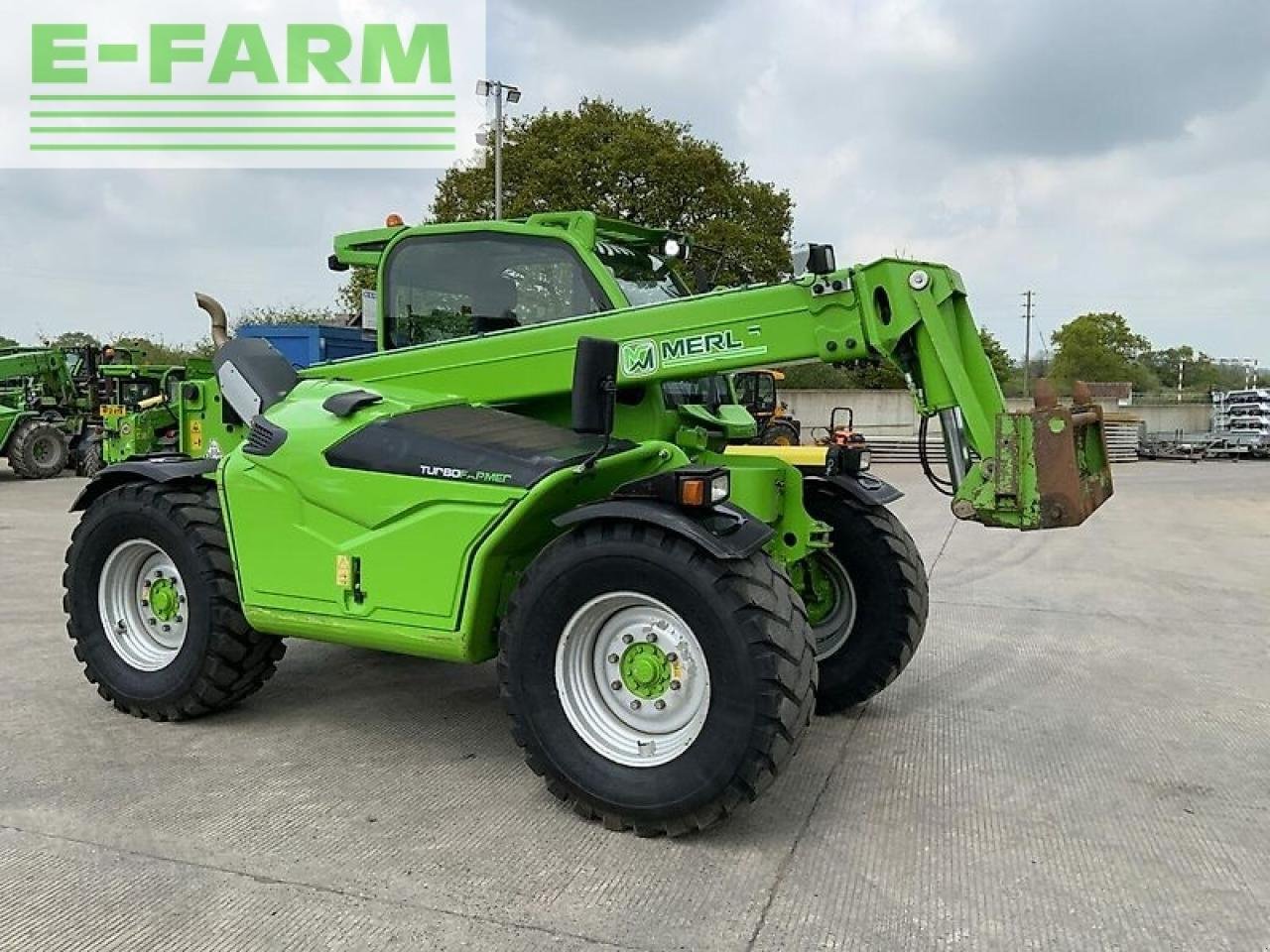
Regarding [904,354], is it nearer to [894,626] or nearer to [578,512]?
[894,626]

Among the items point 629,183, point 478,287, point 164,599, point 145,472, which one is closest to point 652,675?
point 478,287

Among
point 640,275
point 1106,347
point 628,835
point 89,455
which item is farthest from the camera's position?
point 1106,347

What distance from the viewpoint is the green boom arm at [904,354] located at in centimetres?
394

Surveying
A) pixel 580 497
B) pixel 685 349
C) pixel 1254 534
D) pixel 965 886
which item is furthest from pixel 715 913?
pixel 1254 534

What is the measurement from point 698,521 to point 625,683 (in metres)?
0.64

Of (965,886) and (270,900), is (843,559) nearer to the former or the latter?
(965,886)

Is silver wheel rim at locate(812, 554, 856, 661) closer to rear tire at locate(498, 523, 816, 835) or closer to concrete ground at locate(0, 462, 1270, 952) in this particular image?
concrete ground at locate(0, 462, 1270, 952)

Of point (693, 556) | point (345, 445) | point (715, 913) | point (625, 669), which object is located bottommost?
→ point (715, 913)

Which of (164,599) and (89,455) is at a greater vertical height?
(89,455)

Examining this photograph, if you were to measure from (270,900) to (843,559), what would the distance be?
2.96m

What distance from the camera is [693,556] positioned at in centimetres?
353

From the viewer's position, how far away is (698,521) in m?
3.65

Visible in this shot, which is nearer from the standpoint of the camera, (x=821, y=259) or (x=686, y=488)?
(x=686, y=488)

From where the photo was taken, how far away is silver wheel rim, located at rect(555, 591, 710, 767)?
3.65 meters
